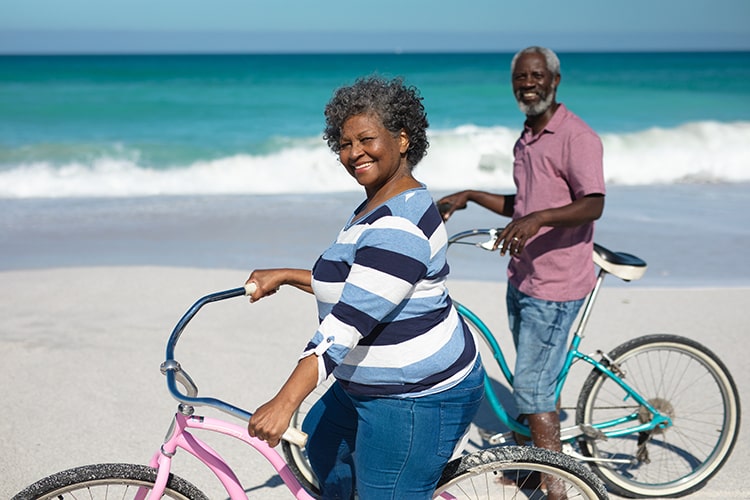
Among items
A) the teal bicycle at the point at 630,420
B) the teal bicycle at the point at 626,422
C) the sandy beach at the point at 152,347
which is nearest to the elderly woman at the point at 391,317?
the teal bicycle at the point at 626,422

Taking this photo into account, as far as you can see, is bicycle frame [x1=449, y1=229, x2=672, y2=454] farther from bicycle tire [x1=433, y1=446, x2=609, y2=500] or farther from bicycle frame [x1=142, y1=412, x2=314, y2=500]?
bicycle frame [x1=142, y1=412, x2=314, y2=500]

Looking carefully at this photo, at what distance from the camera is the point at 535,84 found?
3.42m

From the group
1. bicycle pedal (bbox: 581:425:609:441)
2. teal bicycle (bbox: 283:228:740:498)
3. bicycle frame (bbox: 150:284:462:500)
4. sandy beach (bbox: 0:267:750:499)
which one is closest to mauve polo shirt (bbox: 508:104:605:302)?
teal bicycle (bbox: 283:228:740:498)

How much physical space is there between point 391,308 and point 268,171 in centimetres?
1521

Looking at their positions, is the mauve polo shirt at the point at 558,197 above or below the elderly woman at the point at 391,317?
above

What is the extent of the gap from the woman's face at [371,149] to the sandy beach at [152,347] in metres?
1.99

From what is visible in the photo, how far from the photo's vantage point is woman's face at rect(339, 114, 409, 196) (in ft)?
6.99

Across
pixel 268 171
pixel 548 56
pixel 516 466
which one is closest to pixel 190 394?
pixel 516 466

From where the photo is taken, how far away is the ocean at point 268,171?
8.49m

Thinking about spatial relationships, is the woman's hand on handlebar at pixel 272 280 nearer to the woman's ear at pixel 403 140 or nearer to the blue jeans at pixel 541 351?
the woman's ear at pixel 403 140

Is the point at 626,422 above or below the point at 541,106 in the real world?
below

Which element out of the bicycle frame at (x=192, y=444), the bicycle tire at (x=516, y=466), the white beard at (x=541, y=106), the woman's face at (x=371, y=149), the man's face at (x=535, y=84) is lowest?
the bicycle tire at (x=516, y=466)

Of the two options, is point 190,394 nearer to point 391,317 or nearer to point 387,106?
point 391,317

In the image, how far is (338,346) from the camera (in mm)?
1938
